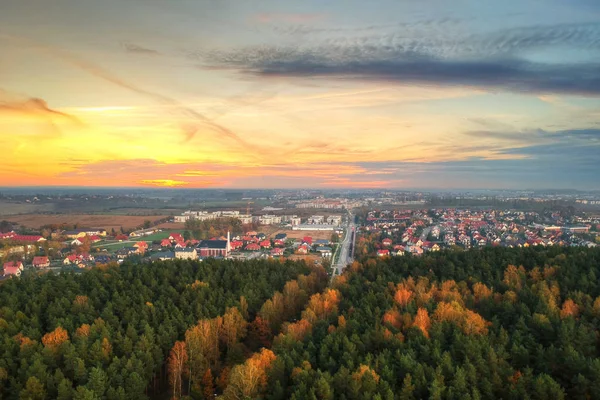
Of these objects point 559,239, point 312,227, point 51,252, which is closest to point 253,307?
point 51,252

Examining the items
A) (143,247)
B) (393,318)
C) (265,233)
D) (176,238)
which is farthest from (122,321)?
(265,233)

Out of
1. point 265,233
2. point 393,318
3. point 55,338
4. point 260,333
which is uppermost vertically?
point 393,318

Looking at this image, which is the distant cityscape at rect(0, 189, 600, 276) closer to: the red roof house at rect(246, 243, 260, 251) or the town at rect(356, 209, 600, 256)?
the town at rect(356, 209, 600, 256)

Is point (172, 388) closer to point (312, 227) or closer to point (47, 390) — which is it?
point (47, 390)

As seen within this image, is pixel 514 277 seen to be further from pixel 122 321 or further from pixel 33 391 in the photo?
pixel 33 391

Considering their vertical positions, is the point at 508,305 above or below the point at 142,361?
above

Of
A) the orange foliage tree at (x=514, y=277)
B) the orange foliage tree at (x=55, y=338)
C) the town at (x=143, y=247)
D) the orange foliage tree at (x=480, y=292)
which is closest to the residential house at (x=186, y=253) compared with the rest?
the town at (x=143, y=247)
